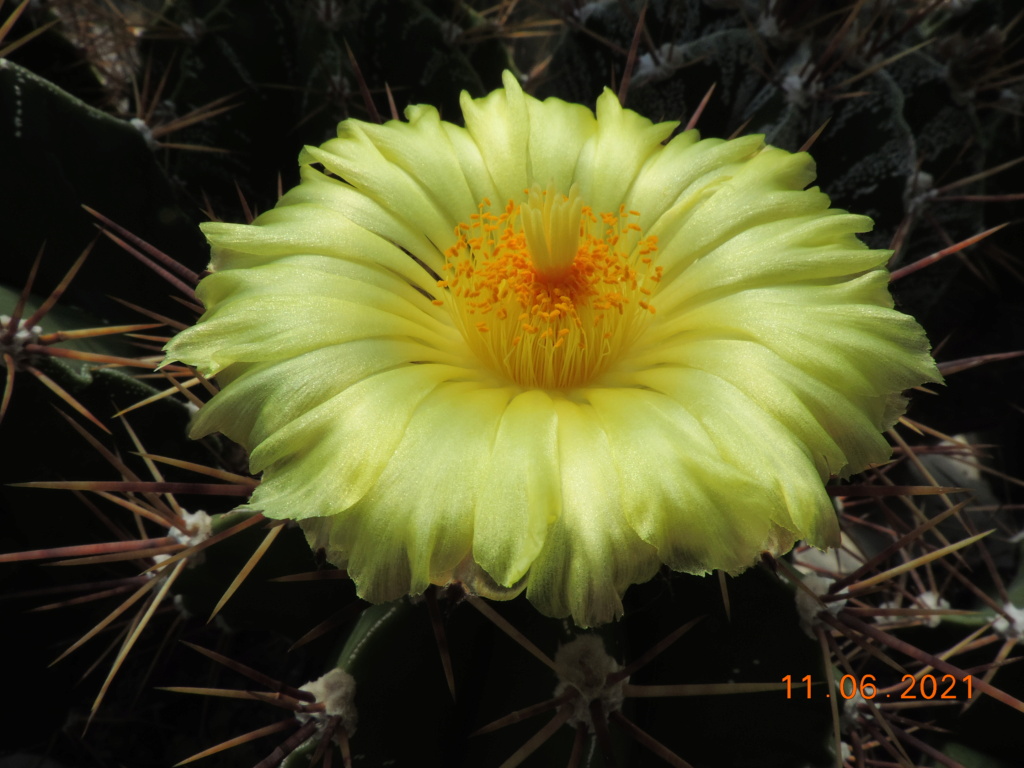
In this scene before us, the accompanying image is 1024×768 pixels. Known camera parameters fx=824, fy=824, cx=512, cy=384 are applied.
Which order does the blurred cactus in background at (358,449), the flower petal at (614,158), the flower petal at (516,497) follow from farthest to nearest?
1. the flower petal at (614,158)
2. the blurred cactus in background at (358,449)
3. the flower petal at (516,497)

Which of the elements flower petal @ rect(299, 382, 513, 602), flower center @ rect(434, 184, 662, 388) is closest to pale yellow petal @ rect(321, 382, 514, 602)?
flower petal @ rect(299, 382, 513, 602)

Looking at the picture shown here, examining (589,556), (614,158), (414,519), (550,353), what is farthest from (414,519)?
(614,158)

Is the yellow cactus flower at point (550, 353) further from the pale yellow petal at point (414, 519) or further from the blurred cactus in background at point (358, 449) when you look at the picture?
the blurred cactus in background at point (358, 449)

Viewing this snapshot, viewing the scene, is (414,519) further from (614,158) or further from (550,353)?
(614,158)

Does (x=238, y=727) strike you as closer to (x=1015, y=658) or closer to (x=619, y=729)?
(x=619, y=729)
